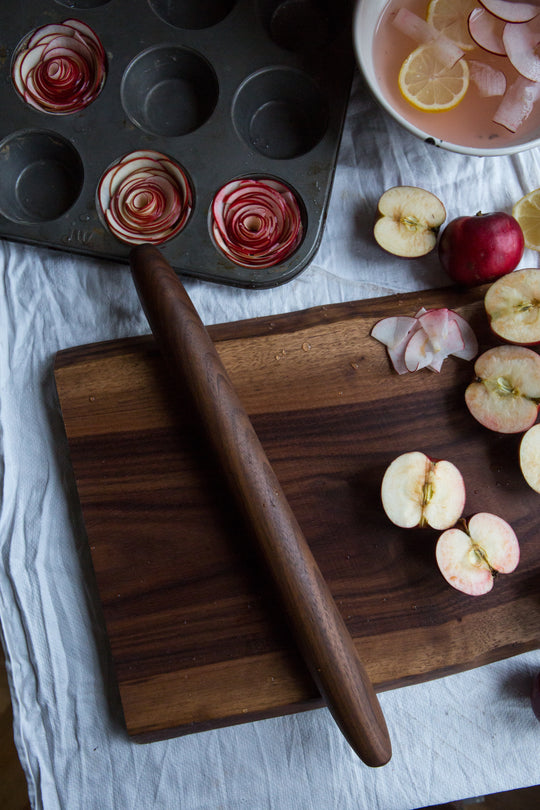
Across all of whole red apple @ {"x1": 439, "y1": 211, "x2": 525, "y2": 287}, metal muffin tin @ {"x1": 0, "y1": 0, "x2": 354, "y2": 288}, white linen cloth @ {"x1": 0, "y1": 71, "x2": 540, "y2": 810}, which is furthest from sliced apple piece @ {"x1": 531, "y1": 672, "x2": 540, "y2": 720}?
metal muffin tin @ {"x1": 0, "y1": 0, "x2": 354, "y2": 288}

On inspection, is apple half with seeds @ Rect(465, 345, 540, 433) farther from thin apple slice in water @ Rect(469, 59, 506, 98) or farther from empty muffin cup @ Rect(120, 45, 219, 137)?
empty muffin cup @ Rect(120, 45, 219, 137)

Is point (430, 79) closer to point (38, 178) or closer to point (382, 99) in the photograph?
point (382, 99)

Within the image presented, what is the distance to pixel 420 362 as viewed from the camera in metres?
0.95

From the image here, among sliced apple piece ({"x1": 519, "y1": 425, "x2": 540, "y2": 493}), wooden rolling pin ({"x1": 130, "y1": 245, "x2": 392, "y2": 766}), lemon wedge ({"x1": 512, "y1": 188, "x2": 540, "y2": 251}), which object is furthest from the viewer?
lemon wedge ({"x1": 512, "y1": 188, "x2": 540, "y2": 251})

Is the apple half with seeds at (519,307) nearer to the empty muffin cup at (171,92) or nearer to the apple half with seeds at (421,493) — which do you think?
the apple half with seeds at (421,493)

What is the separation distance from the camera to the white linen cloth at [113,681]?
951 mm

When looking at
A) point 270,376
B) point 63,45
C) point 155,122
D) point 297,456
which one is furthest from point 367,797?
point 63,45

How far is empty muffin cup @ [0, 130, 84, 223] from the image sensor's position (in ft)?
3.37

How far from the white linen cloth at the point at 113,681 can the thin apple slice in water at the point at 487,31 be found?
0.31 metres

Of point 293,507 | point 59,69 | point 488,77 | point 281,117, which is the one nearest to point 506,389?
point 293,507

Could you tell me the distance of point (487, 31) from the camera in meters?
0.95

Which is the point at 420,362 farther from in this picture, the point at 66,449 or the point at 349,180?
the point at 66,449

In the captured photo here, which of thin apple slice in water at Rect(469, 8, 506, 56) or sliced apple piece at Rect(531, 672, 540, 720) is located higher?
thin apple slice in water at Rect(469, 8, 506, 56)

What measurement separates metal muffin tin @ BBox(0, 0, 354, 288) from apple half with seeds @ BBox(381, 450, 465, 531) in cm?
34
